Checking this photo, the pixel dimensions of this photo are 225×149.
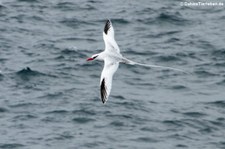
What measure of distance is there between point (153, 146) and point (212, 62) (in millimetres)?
7935

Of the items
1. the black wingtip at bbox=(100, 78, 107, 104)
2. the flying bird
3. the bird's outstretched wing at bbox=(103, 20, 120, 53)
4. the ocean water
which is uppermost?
the bird's outstretched wing at bbox=(103, 20, 120, 53)

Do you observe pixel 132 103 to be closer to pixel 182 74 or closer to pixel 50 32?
pixel 182 74

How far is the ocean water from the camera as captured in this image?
24.9m

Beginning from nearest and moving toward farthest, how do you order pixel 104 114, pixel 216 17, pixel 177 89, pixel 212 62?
pixel 104 114
pixel 177 89
pixel 212 62
pixel 216 17

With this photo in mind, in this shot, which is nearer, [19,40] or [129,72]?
[129,72]

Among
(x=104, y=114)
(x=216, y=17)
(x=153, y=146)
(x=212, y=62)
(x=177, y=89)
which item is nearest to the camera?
(x=153, y=146)

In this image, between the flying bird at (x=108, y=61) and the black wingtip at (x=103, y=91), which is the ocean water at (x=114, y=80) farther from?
Result: the black wingtip at (x=103, y=91)

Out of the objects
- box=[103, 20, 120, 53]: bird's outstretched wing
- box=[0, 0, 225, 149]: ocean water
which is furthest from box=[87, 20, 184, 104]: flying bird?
box=[0, 0, 225, 149]: ocean water

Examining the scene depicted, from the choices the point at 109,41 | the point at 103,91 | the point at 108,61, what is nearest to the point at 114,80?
the point at 109,41

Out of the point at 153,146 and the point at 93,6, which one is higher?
the point at 93,6

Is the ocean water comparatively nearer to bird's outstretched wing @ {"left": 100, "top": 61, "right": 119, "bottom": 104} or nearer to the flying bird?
the flying bird

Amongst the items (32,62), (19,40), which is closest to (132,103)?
(32,62)

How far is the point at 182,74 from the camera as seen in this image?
2980cm

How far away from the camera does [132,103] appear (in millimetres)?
27188
